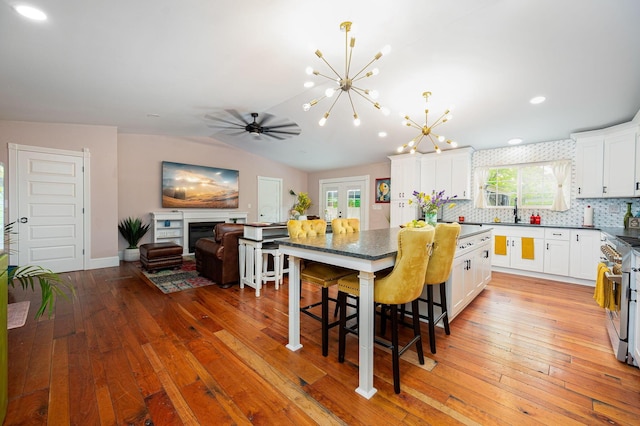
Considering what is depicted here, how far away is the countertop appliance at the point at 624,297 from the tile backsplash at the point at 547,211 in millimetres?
2737

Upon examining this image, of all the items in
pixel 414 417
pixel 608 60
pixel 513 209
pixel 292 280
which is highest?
pixel 608 60

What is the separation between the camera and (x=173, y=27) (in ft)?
7.66

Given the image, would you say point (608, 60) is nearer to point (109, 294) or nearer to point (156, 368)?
point (156, 368)

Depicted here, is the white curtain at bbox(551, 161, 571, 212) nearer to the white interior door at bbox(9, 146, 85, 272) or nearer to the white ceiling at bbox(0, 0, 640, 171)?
the white ceiling at bbox(0, 0, 640, 171)

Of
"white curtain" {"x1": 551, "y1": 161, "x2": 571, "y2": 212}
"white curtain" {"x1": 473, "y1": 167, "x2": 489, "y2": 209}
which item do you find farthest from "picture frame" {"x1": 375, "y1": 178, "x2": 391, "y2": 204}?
"white curtain" {"x1": 551, "y1": 161, "x2": 571, "y2": 212}

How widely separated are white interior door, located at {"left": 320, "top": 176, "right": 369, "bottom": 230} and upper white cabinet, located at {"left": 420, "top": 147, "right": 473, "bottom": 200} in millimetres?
1883

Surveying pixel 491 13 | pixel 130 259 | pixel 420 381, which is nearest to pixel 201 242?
pixel 130 259

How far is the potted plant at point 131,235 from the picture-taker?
5.70 m

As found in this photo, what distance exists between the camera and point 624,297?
203cm

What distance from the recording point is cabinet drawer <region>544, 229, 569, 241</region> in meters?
4.20

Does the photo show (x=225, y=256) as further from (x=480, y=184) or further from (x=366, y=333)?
(x=480, y=184)

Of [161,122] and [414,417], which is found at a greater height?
[161,122]

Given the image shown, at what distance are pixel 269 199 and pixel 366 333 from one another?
22.6 feet

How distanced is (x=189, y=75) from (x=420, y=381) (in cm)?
381
